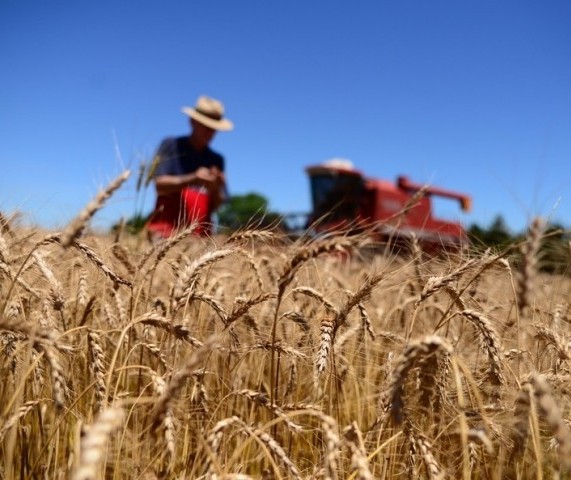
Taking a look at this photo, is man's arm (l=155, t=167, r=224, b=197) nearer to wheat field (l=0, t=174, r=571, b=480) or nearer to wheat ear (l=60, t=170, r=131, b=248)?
wheat field (l=0, t=174, r=571, b=480)

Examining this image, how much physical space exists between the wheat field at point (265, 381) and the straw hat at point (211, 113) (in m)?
3.71

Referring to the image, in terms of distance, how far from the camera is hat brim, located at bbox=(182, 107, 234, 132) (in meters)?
5.82

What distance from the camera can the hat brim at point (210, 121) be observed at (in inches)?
229

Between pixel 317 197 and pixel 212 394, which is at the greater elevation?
pixel 317 197

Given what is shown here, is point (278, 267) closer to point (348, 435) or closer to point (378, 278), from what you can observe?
point (378, 278)

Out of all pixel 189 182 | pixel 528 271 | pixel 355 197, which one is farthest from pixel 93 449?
pixel 355 197

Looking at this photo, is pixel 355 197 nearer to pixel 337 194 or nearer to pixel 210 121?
pixel 337 194

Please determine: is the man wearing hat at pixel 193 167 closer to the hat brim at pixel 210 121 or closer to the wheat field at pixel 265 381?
the hat brim at pixel 210 121

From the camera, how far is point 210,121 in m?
6.05


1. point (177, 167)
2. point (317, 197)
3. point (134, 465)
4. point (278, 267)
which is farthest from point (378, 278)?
point (317, 197)

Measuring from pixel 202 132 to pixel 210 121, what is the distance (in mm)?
182

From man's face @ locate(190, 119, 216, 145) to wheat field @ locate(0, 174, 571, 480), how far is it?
12.0ft

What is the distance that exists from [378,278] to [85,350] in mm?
1103

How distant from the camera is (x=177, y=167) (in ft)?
18.7
